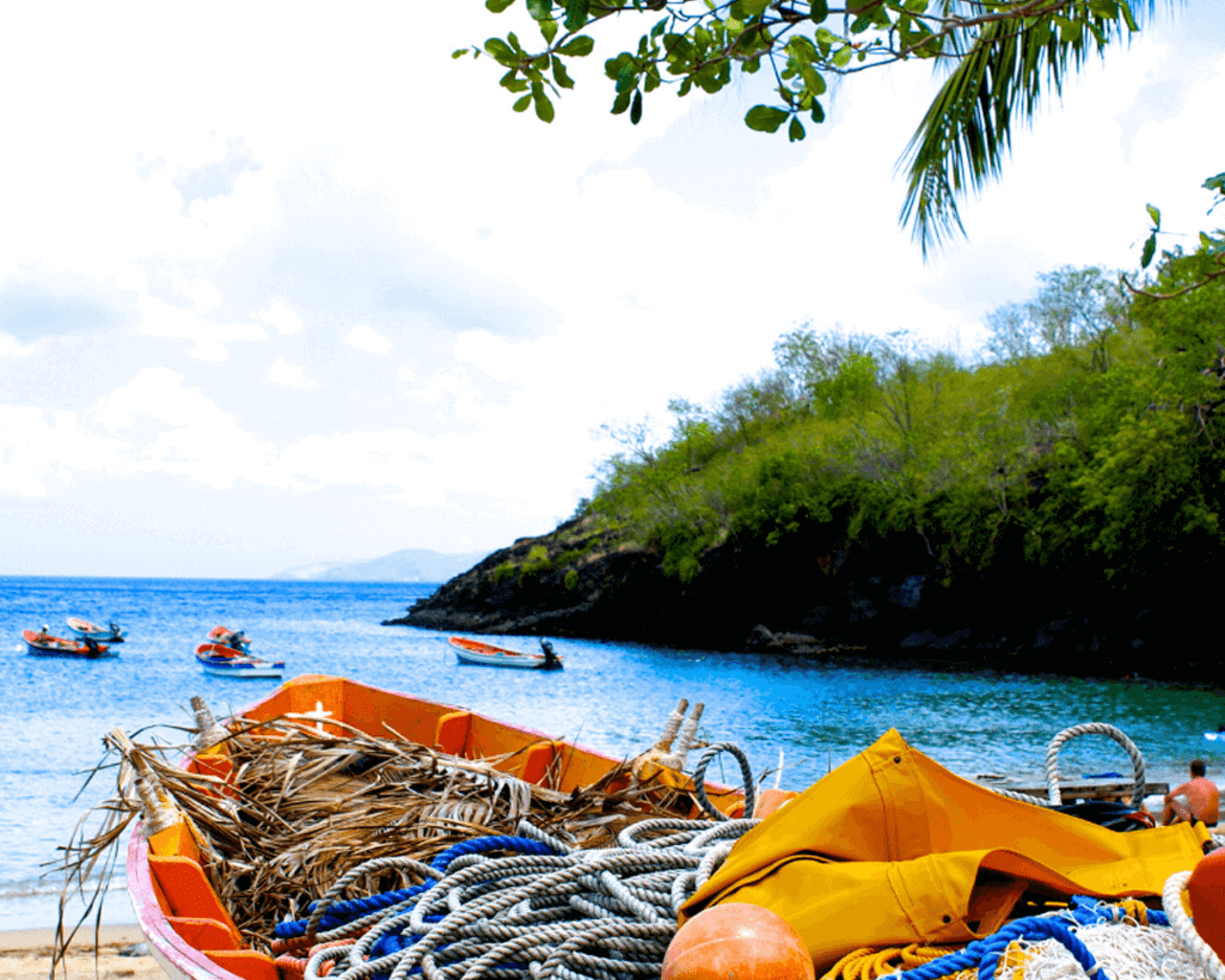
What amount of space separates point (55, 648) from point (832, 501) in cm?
3049

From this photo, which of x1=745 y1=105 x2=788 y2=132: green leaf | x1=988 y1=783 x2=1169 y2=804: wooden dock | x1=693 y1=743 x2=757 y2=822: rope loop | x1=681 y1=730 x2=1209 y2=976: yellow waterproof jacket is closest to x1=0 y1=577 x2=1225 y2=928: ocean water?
x1=988 y1=783 x2=1169 y2=804: wooden dock

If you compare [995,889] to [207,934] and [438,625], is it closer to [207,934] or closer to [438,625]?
[207,934]

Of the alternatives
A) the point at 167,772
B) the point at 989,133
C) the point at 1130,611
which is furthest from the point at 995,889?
the point at 1130,611

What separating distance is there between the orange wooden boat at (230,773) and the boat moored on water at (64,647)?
30.6 metres

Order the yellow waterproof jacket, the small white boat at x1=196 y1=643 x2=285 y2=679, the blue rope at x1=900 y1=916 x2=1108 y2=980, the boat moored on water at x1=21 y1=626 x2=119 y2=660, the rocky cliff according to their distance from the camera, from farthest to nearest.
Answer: the boat moored on water at x1=21 y1=626 x2=119 y2=660, the small white boat at x1=196 y1=643 x2=285 y2=679, the rocky cliff, the yellow waterproof jacket, the blue rope at x1=900 y1=916 x2=1108 y2=980

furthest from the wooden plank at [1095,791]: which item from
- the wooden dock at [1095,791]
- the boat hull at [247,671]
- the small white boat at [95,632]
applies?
the small white boat at [95,632]

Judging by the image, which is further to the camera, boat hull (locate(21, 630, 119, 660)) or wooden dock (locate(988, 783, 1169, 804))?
boat hull (locate(21, 630, 119, 660))

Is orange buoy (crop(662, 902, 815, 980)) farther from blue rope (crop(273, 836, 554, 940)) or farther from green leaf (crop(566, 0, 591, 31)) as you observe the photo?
green leaf (crop(566, 0, 591, 31))

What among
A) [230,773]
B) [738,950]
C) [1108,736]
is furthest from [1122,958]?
[230,773]

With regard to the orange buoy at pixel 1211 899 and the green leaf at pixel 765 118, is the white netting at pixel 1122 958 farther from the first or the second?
the green leaf at pixel 765 118

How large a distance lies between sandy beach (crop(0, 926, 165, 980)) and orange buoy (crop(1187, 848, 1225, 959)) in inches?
231

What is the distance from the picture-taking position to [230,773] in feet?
15.7

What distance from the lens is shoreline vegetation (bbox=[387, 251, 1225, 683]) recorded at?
23.6 metres

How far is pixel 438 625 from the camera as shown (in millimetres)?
55062
